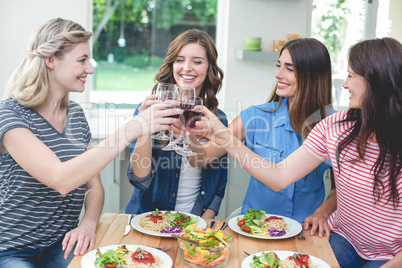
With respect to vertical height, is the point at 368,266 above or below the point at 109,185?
above

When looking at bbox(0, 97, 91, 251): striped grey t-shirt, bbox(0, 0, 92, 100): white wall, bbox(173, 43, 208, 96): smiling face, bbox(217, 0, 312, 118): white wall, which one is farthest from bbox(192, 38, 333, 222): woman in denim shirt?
bbox(0, 0, 92, 100): white wall

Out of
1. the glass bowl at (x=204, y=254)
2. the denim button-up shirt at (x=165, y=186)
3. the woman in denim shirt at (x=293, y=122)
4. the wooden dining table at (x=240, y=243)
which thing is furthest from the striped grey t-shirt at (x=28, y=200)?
the woman in denim shirt at (x=293, y=122)

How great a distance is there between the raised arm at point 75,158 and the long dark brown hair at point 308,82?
0.83 m

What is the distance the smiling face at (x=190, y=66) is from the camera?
7.16 ft

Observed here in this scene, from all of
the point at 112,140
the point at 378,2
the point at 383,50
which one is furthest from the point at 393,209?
the point at 378,2

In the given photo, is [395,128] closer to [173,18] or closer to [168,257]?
[168,257]

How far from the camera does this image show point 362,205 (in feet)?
5.53

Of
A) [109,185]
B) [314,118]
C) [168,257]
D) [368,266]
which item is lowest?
[109,185]

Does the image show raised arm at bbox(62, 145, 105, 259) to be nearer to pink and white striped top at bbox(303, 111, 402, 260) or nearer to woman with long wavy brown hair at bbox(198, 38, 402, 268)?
woman with long wavy brown hair at bbox(198, 38, 402, 268)

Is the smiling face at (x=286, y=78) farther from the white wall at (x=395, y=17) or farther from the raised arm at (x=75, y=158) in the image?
the white wall at (x=395, y=17)

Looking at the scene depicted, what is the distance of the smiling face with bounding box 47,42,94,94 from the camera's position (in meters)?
1.77

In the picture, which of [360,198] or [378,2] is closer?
[360,198]

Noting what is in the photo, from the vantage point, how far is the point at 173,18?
720 cm

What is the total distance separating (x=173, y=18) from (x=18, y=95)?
18.9ft
